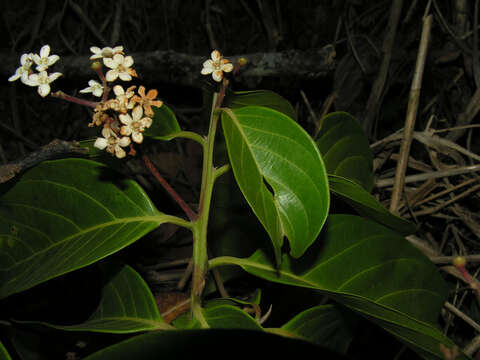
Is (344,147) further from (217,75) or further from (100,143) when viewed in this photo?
(100,143)

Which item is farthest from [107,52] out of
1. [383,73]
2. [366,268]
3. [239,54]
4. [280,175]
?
[239,54]

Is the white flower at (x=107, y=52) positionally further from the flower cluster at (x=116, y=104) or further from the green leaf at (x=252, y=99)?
the green leaf at (x=252, y=99)

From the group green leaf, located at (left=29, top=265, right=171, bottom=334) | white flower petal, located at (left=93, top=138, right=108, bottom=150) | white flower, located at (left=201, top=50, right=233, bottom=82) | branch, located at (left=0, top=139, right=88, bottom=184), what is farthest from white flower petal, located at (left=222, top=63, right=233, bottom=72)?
green leaf, located at (left=29, top=265, right=171, bottom=334)

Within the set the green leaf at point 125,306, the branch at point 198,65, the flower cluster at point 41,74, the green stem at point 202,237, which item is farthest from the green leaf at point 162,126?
the branch at point 198,65

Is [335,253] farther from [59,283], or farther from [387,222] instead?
[59,283]

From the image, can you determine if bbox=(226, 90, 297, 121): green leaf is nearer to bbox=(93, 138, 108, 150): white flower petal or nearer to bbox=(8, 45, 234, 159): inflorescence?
bbox=(8, 45, 234, 159): inflorescence

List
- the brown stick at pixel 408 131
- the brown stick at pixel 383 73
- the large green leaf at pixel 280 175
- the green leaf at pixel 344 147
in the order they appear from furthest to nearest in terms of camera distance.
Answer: the brown stick at pixel 383 73, the brown stick at pixel 408 131, the green leaf at pixel 344 147, the large green leaf at pixel 280 175
